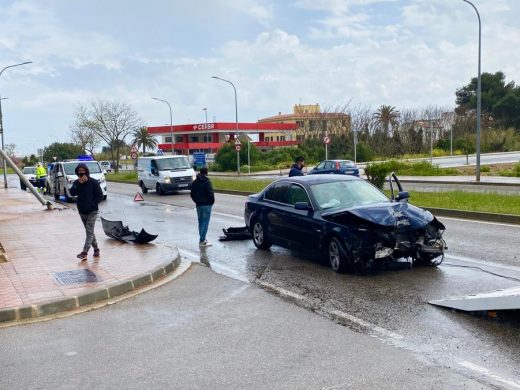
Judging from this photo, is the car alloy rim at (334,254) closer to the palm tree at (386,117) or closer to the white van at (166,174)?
the white van at (166,174)

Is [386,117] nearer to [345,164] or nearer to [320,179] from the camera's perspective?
[345,164]

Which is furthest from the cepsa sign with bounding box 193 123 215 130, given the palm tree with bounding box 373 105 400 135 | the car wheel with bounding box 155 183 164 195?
the car wheel with bounding box 155 183 164 195

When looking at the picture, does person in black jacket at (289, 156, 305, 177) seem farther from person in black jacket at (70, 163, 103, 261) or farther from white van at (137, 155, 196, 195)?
white van at (137, 155, 196, 195)

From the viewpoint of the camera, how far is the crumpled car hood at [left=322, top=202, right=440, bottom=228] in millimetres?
7910

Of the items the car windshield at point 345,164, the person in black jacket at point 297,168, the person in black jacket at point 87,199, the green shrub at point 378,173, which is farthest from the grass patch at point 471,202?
the car windshield at point 345,164

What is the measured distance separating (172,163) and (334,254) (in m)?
20.7

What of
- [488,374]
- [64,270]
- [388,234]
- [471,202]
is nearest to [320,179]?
[388,234]

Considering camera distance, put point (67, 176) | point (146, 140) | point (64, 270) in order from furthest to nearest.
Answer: point (146, 140), point (67, 176), point (64, 270)

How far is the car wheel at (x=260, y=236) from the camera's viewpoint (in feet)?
34.2

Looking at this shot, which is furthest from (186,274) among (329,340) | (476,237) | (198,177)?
(476,237)

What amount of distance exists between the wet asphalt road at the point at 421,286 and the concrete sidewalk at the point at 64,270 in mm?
1118

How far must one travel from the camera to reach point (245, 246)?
11.2m

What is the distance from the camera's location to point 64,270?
28.9 ft

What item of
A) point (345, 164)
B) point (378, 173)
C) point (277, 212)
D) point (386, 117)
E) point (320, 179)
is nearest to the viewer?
point (320, 179)
